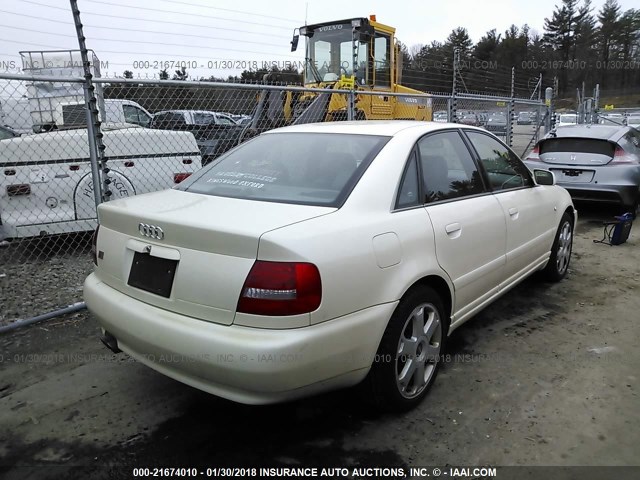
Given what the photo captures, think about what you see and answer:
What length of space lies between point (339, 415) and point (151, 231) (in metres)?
1.40

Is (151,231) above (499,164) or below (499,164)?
below

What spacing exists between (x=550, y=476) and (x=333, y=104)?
788 cm

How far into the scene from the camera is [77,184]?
18.8 ft

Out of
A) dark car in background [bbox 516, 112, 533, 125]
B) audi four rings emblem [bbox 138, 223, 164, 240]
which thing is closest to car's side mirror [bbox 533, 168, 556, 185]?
audi four rings emblem [bbox 138, 223, 164, 240]

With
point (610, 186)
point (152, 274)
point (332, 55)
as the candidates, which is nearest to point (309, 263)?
point (152, 274)

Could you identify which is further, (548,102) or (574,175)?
(548,102)

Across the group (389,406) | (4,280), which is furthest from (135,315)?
(4,280)

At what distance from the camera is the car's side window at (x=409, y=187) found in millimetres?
2699

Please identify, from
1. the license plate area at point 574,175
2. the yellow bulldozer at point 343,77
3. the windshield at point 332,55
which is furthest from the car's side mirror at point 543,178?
the windshield at point 332,55

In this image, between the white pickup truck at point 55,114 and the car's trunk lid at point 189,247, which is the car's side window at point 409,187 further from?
the white pickup truck at point 55,114

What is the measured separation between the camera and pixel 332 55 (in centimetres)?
1037

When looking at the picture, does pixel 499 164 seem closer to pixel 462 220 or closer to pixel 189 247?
pixel 462 220

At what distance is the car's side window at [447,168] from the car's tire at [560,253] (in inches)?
66.6

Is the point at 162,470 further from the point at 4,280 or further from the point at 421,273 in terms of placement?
the point at 4,280
